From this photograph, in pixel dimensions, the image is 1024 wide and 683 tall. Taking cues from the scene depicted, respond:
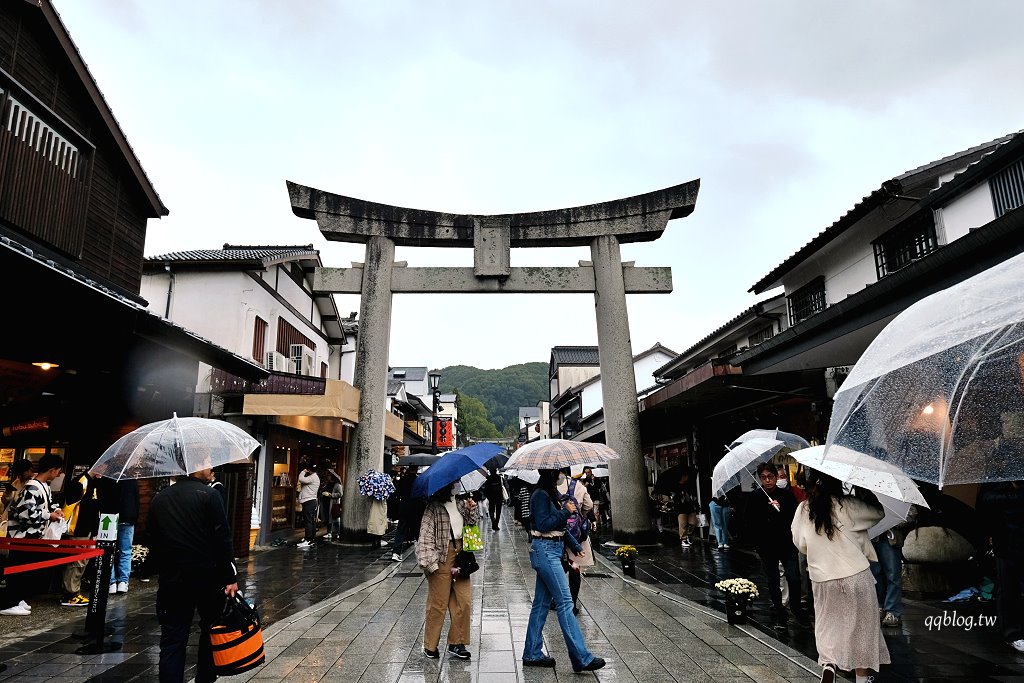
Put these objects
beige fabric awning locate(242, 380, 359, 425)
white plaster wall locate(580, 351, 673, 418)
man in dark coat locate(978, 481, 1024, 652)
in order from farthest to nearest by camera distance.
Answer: white plaster wall locate(580, 351, 673, 418) → beige fabric awning locate(242, 380, 359, 425) → man in dark coat locate(978, 481, 1024, 652)

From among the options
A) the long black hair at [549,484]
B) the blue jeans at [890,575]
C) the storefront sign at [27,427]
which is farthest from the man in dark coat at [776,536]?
the storefront sign at [27,427]

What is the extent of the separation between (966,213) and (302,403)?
14.2m

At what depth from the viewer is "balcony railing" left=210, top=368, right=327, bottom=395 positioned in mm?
15195

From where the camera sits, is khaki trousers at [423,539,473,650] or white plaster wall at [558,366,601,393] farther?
white plaster wall at [558,366,601,393]

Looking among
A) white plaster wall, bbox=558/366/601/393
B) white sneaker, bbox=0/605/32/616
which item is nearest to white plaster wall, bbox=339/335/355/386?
white sneaker, bbox=0/605/32/616

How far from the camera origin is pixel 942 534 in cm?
819

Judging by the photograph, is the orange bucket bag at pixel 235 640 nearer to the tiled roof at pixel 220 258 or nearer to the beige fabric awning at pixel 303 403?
the beige fabric awning at pixel 303 403

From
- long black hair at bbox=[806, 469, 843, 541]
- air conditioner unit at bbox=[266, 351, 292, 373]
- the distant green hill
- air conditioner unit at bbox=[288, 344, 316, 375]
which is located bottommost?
long black hair at bbox=[806, 469, 843, 541]

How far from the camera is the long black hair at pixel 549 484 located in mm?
6012

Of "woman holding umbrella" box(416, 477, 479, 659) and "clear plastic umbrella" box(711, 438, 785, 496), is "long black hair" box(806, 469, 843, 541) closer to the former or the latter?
"clear plastic umbrella" box(711, 438, 785, 496)

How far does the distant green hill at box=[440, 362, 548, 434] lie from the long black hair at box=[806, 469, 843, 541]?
3782 inches

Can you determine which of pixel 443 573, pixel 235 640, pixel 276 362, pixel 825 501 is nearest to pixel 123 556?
pixel 235 640

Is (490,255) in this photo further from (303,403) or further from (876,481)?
(876,481)

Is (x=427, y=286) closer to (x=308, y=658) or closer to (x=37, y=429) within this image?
(x=37, y=429)
